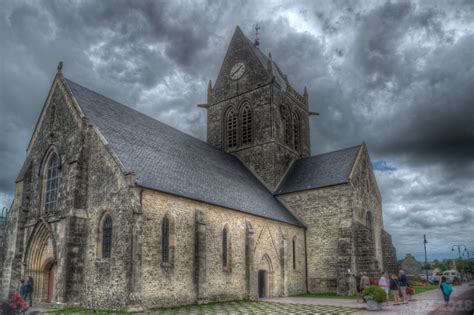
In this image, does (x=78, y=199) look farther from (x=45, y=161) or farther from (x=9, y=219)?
(x=9, y=219)

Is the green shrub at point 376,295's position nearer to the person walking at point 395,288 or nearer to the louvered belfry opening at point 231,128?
the person walking at point 395,288

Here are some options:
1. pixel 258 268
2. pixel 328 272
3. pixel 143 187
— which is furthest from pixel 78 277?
pixel 328 272

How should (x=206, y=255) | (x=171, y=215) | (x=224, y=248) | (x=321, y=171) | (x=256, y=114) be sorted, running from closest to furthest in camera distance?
(x=171, y=215)
(x=206, y=255)
(x=224, y=248)
(x=321, y=171)
(x=256, y=114)

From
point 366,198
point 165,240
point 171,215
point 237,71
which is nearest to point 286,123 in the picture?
point 237,71

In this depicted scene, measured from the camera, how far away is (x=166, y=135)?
1166 inches

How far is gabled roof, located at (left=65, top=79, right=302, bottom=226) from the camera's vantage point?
74.6ft

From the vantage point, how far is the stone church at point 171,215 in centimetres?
2034

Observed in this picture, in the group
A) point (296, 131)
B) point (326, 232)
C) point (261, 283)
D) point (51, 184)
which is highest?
point (296, 131)

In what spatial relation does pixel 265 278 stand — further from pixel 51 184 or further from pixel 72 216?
pixel 51 184

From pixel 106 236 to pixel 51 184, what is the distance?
20.5 feet

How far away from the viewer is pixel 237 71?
1649 inches

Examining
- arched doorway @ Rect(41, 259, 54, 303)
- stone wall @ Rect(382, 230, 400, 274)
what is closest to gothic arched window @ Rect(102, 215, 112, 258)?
arched doorway @ Rect(41, 259, 54, 303)

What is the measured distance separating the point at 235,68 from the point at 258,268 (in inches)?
871

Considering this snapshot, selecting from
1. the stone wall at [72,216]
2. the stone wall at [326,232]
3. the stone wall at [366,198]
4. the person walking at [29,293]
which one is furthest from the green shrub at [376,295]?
the person walking at [29,293]
